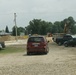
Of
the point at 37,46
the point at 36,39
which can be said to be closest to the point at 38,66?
the point at 37,46

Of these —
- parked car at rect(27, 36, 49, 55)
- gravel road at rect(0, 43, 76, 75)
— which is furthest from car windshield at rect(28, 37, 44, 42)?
gravel road at rect(0, 43, 76, 75)

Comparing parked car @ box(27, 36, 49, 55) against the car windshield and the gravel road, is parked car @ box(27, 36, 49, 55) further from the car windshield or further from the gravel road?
the gravel road

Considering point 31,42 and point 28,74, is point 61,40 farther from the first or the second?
point 28,74

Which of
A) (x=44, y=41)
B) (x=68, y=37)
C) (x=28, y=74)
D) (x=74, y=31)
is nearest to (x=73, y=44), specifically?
(x=68, y=37)

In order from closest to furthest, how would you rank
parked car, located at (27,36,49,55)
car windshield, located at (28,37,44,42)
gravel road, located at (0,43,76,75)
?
gravel road, located at (0,43,76,75) → parked car, located at (27,36,49,55) → car windshield, located at (28,37,44,42)

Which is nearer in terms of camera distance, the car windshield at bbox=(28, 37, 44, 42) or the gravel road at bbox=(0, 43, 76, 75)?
the gravel road at bbox=(0, 43, 76, 75)

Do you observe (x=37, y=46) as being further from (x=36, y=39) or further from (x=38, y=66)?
(x=38, y=66)

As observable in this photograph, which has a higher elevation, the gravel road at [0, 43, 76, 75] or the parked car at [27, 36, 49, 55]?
the parked car at [27, 36, 49, 55]

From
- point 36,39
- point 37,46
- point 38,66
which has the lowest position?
point 38,66

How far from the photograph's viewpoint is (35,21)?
19938cm

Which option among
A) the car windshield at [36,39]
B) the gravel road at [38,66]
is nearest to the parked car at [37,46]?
the car windshield at [36,39]

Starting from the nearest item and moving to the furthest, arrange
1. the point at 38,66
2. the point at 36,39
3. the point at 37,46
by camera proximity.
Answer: the point at 38,66
the point at 37,46
the point at 36,39

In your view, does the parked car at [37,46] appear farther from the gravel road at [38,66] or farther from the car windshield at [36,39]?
the gravel road at [38,66]

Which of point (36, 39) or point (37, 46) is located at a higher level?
point (36, 39)
